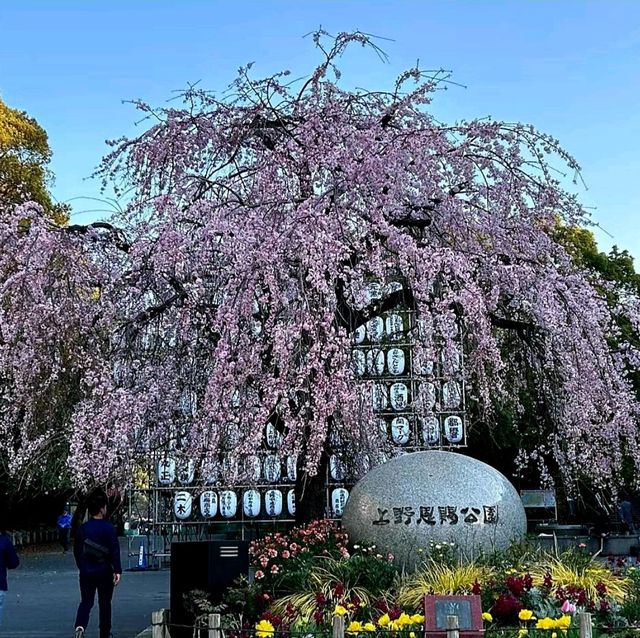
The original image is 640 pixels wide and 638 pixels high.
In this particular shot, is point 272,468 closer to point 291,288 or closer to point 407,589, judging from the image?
point 291,288

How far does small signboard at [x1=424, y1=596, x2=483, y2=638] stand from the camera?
20.5 ft

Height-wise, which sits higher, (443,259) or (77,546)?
(443,259)

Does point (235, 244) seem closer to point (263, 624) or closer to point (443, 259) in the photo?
point (443, 259)

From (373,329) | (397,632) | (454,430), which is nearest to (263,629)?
(397,632)

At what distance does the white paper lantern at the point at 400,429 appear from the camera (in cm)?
1644

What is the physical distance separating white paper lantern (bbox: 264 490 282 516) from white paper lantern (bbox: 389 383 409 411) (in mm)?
3357

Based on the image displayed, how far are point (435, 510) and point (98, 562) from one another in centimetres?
367

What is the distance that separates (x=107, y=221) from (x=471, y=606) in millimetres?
9165

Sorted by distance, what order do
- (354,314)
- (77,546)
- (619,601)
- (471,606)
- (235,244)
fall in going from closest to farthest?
(471,606)
(619,601)
(77,546)
(235,244)
(354,314)

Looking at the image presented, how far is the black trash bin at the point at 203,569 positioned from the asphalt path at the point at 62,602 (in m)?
2.27

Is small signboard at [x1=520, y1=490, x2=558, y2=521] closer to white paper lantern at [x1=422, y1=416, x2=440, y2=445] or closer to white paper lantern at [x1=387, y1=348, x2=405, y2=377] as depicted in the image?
white paper lantern at [x1=422, y1=416, x2=440, y2=445]

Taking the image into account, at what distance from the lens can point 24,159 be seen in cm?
2970

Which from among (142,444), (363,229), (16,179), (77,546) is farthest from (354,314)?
(16,179)

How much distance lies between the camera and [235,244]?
1119 centimetres
